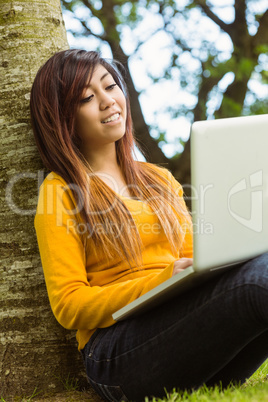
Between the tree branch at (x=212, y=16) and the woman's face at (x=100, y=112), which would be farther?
the tree branch at (x=212, y=16)

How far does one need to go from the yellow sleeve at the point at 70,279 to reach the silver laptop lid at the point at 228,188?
31 cm

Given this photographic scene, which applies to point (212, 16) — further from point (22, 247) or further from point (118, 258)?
point (118, 258)

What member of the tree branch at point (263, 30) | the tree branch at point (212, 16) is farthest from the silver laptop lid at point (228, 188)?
the tree branch at point (212, 16)

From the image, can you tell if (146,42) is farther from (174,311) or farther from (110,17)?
(174,311)

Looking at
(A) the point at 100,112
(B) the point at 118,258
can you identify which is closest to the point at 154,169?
(A) the point at 100,112

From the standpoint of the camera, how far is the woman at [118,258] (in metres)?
1.71

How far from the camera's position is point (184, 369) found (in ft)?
5.82

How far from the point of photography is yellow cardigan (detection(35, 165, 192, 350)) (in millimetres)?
1880

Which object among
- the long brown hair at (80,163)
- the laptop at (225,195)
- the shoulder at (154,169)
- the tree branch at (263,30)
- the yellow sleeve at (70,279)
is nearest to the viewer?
the laptop at (225,195)

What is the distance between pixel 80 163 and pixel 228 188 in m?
0.83

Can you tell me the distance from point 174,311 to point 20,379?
0.90 meters

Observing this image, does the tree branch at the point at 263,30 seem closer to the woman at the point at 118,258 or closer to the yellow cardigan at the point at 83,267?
the woman at the point at 118,258

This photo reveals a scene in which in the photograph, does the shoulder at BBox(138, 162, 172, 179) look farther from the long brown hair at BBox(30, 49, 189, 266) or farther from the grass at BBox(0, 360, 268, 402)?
the grass at BBox(0, 360, 268, 402)

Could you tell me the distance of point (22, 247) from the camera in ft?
7.73
